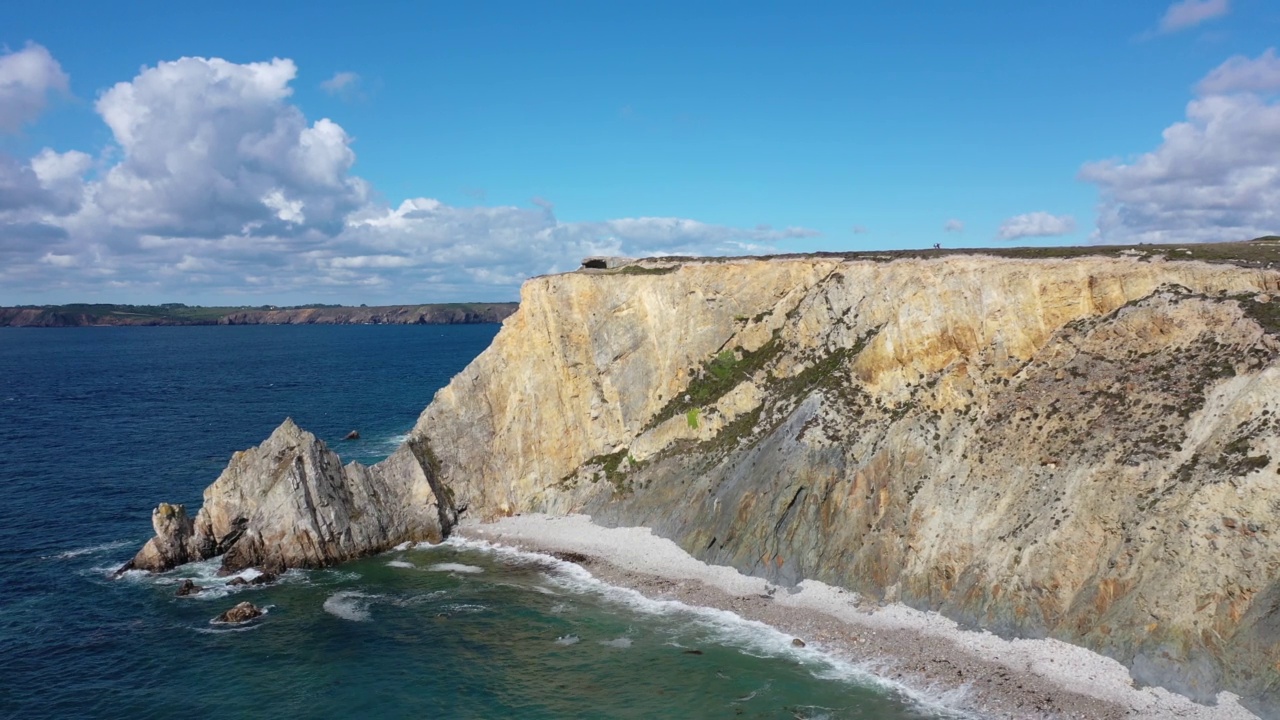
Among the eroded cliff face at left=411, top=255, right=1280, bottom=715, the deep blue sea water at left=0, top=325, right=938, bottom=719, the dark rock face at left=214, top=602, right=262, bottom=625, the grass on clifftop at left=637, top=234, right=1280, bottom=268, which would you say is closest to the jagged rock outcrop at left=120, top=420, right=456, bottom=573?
the deep blue sea water at left=0, top=325, right=938, bottom=719

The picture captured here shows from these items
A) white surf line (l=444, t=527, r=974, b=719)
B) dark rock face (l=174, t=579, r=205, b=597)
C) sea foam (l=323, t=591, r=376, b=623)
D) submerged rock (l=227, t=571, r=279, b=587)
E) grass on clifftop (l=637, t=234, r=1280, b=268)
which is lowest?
white surf line (l=444, t=527, r=974, b=719)

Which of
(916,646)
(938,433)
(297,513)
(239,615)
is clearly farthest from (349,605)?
(938,433)

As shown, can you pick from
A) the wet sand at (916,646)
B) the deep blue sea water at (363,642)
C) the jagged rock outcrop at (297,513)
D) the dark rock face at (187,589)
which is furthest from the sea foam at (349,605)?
the wet sand at (916,646)

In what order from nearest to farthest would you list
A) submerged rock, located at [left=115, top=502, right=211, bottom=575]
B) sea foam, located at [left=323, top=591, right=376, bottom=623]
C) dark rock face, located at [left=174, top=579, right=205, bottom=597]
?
sea foam, located at [left=323, top=591, right=376, bottom=623]
dark rock face, located at [left=174, top=579, right=205, bottom=597]
submerged rock, located at [left=115, top=502, right=211, bottom=575]

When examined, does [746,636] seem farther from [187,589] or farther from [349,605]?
[187,589]

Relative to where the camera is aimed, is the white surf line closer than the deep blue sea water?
Yes

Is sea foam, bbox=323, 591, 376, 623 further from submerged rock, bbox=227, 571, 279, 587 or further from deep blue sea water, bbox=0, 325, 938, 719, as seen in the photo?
submerged rock, bbox=227, 571, 279, 587
